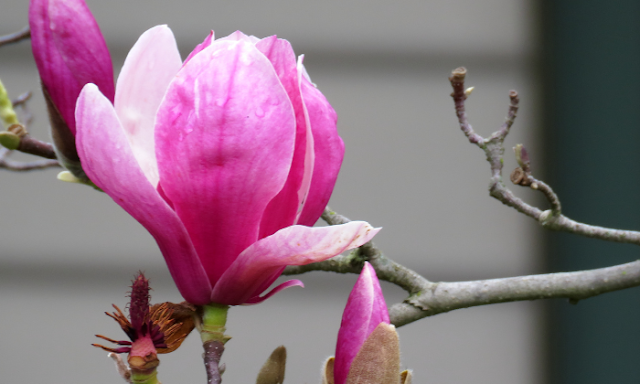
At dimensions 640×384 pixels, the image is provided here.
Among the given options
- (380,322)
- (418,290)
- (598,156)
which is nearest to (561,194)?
(598,156)

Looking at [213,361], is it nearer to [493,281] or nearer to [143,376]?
[143,376]

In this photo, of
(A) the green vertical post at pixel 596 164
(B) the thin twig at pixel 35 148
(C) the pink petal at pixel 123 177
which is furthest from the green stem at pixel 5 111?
(A) the green vertical post at pixel 596 164

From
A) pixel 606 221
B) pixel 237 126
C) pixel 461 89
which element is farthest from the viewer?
pixel 606 221

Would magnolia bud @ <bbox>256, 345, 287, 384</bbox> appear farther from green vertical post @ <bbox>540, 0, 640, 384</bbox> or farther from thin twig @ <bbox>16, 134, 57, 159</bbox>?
green vertical post @ <bbox>540, 0, 640, 384</bbox>

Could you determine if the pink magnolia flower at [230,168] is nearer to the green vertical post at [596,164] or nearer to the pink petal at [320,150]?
the pink petal at [320,150]

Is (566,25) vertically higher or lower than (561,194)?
higher

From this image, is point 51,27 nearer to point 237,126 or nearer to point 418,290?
point 237,126
